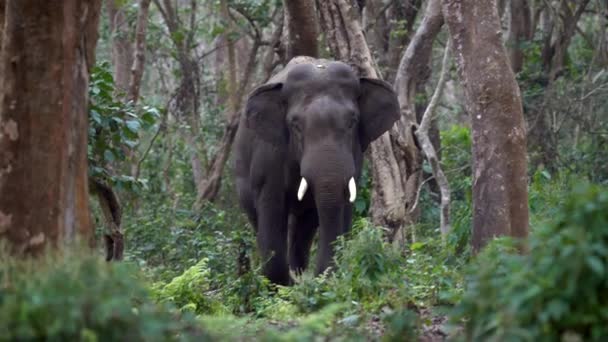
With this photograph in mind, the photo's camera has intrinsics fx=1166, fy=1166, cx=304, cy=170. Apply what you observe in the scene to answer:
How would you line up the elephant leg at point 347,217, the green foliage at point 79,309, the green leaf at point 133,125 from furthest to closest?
the elephant leg at point 347,217
the green leaf at point 133,125
the green foliage at point 79,309

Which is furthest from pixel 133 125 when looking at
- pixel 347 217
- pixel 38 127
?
pixel 38 127

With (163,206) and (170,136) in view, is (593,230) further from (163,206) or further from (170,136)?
(170,136)

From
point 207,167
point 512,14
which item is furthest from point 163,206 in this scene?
point 512,14

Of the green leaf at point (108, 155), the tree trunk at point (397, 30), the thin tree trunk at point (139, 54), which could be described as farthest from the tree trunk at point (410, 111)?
the thin tree trunk at point (139, 54)

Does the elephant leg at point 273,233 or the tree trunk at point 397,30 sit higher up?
the tree trunk at point 397,30

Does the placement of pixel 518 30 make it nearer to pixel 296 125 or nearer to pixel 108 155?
pixel 296 125

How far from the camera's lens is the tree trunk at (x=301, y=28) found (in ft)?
40.4

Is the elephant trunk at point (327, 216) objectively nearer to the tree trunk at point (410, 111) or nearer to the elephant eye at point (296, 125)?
the elephant eye at point (296, 125)

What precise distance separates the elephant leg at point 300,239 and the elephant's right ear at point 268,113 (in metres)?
1.19

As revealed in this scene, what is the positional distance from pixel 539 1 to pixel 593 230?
14.6m

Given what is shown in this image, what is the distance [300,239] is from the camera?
482 inches

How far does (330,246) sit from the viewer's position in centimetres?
1020

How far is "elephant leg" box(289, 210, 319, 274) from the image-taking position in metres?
12.1

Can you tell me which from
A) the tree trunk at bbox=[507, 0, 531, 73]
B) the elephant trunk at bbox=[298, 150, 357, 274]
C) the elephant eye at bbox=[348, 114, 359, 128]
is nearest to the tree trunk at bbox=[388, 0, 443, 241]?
the elephant eye at bbox=[348, 114, 359, 128]
